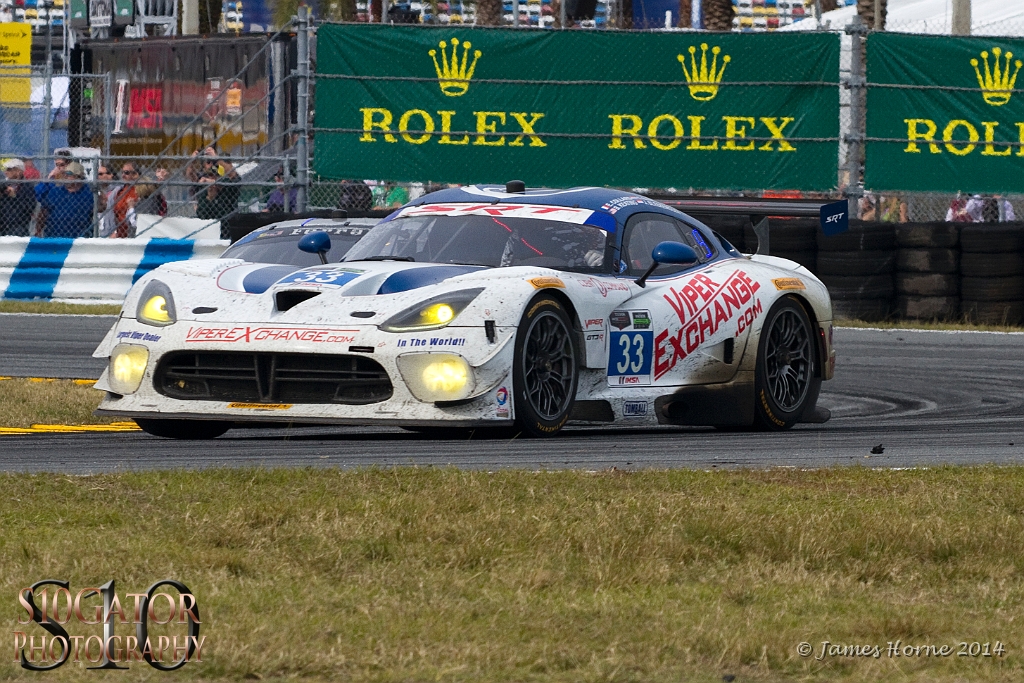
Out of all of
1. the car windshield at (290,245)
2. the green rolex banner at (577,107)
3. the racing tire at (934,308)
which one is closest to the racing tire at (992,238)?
the racing tire at (934,308)

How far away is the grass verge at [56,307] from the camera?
17000 mm

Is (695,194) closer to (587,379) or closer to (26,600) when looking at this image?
(587,379)

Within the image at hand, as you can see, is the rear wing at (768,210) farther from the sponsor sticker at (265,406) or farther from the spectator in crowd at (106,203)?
the spectator in crowd at (106,203)

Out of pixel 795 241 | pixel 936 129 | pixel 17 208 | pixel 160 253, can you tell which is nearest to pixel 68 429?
pixel 795 241

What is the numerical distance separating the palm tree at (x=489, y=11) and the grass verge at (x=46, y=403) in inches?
722

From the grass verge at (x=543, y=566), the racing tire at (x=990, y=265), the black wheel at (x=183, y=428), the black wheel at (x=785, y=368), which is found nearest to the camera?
the grass verge at (x=543, y=566)

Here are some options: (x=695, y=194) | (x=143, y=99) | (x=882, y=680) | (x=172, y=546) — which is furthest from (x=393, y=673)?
(x=143, y=99)

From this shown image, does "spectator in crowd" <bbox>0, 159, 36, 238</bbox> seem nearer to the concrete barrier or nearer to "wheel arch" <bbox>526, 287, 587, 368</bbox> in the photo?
the concrete barrier

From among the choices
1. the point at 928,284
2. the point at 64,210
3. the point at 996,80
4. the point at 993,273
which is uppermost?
the point at 996,80

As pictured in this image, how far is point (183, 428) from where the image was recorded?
27.2ft

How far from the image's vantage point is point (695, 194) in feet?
56.0

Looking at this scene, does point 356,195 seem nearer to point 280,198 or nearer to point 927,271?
point 280,198

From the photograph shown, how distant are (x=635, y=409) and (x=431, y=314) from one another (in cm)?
139

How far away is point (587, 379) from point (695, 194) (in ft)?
29.9
